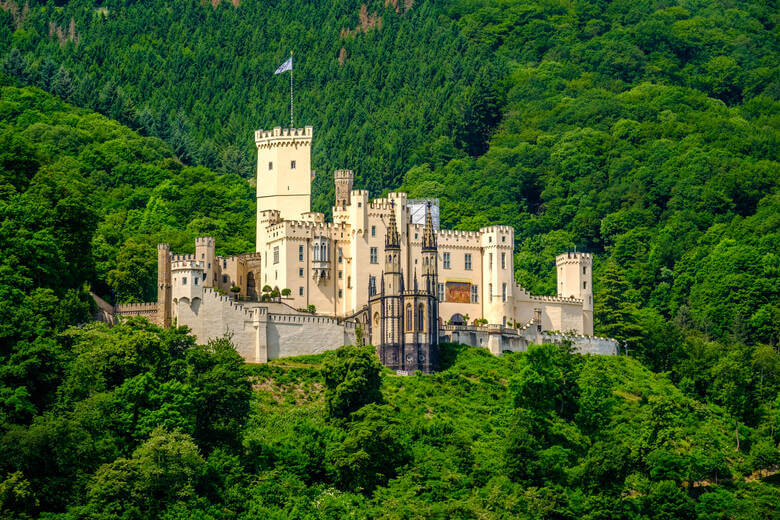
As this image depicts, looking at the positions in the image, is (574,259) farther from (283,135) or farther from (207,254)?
(207,254)

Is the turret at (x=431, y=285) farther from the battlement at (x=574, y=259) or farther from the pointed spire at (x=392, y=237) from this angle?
the battlement at (x=574, y=259)

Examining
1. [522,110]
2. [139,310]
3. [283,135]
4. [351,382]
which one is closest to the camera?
[351,382]

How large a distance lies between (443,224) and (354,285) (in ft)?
101

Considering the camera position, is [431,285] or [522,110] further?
[522,110]

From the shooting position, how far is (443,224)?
12331 cm

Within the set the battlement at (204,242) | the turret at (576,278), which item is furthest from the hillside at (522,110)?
the battlement at (204,242)

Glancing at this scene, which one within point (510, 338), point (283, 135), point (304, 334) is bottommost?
point (510, 338)

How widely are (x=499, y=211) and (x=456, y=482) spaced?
60.7m

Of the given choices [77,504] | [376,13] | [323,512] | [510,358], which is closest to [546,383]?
[510,358]

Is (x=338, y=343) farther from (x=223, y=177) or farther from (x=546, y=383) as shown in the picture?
(x=223, y=177)

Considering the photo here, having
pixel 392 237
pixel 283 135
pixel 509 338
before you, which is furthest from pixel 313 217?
pixel 509 338

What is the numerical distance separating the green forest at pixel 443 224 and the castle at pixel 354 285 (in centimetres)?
248

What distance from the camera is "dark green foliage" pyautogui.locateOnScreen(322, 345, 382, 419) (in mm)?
78375

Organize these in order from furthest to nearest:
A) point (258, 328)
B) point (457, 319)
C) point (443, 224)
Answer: point (443, 224) < point (457, 319) < point (258, 328)
